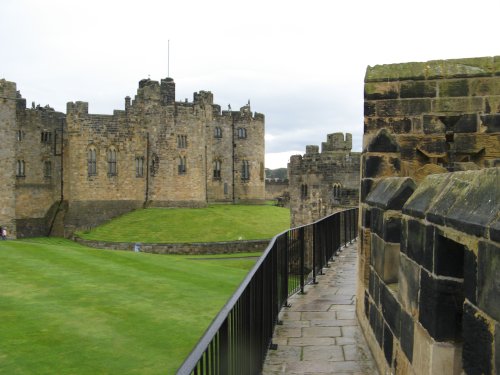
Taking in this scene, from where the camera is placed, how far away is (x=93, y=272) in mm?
14617

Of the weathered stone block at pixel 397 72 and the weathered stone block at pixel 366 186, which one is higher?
the weathered stone block at pixel 397 72

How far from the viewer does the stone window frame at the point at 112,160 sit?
4344cm

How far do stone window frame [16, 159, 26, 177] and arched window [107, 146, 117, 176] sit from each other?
6823 mm

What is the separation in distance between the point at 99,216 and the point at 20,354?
36342 mm

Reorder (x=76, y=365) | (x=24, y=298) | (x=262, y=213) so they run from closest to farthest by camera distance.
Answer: (x=76, y=365), (x=24, y=298), (x=262, y=213)

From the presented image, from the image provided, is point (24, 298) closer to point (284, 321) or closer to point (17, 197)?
point (284, 321)

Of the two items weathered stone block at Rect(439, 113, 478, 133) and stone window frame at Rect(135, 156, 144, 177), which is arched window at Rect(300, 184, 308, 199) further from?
weathered stone block at Rect(439, 113, 478, 133)

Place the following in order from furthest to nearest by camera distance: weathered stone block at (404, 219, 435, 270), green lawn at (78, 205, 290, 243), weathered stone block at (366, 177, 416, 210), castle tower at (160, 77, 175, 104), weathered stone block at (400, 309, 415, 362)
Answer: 1. castle tower at (160, 77, 175, 104)
2. green lawn at (78, 205, 290, 243)
3. weathered stone block at (366, 177, 416, 210)
4. weathered stone block at (400, 309, 415, 362)
5. weathered stone block at (404, 219, 435, 270)

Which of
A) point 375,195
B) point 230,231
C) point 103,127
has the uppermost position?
point 103,127

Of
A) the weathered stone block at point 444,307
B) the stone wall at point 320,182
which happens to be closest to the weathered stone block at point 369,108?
the weathered stone block at point 444,307

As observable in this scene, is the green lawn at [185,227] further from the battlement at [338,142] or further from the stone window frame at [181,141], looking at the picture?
the battlement at [338,142]

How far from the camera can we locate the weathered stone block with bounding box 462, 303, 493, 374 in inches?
94.2

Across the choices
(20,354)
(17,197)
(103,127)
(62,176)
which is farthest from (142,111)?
(20,354)

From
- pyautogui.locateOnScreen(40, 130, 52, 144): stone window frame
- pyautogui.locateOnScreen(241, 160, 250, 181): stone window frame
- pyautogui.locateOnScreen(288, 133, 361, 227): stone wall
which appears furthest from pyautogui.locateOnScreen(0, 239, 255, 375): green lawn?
pyautogui.locateOnScreen(241, 160, 250, 181): stone window frame
